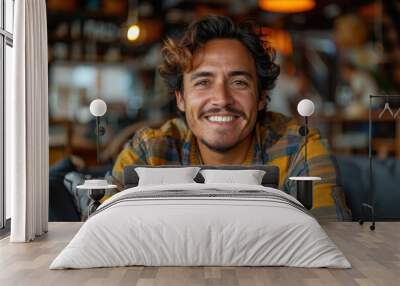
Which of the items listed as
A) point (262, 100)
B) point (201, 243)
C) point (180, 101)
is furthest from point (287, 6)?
point (201, 243)

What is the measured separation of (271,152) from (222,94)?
89 cm

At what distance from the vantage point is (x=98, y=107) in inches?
287

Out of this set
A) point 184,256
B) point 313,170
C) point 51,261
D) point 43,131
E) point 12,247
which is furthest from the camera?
point 313,170

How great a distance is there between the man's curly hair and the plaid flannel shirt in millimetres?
458

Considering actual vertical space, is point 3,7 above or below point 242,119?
above

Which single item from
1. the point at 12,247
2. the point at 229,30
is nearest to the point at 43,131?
the point at 12,247

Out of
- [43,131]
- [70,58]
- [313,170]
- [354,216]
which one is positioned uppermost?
[70,58]

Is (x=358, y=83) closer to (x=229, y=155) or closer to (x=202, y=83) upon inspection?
(x=229, y=155)

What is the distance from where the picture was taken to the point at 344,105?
297 inches

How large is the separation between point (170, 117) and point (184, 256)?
3127 millimetres

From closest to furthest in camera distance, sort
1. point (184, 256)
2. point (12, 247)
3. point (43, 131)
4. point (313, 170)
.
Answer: point (184, 256), point (12, 247), point (43, 131), point (313, 170)

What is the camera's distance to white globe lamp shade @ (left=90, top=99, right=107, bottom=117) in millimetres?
7289

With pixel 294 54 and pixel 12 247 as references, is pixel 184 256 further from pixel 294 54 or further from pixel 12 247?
pixel 294 54

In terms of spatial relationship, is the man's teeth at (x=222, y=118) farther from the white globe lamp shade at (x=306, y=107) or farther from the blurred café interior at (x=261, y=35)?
the white globe lamp shade at (x=306, y=107)
